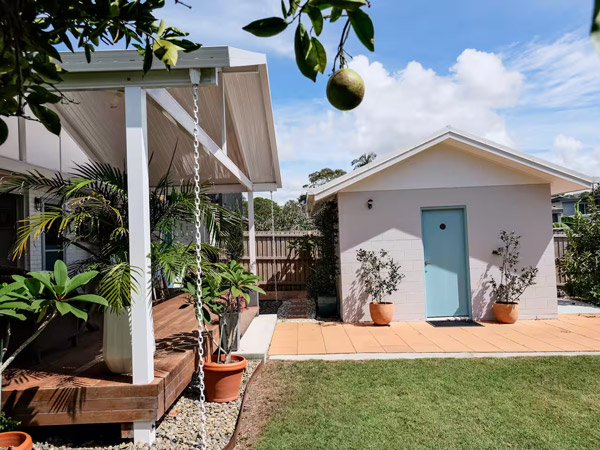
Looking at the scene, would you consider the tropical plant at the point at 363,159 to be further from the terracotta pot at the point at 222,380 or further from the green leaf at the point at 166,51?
the green leaf at the point at 166,51

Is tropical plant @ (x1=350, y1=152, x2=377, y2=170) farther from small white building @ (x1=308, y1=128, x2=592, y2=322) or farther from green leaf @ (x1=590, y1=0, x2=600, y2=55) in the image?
green leaf @ (x1=590, y1=0, x2=600, y2=55)

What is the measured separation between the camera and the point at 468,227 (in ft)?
28.0

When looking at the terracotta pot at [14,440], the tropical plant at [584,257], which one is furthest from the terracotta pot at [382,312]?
the terracotta pot at [14,440]

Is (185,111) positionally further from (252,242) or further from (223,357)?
(252,242)

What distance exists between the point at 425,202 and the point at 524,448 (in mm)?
5768

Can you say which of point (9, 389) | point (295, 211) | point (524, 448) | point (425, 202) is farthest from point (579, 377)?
point (295, 211)

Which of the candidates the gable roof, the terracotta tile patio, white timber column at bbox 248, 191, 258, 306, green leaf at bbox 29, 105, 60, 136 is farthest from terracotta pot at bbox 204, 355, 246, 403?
the gable roof

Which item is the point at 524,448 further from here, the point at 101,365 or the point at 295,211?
the point at 295,211

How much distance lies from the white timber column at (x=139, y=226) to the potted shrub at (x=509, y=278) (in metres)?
7.01

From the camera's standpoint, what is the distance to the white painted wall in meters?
8.48

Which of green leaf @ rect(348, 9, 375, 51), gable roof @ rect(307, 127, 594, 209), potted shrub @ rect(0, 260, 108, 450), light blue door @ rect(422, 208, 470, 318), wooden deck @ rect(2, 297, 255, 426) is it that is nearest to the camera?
green leaf @ rect(348, 9, 375, 51)

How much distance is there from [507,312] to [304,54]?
328 inches

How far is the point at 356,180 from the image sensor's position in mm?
8250

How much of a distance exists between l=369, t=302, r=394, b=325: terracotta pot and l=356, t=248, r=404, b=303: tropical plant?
25 cm
